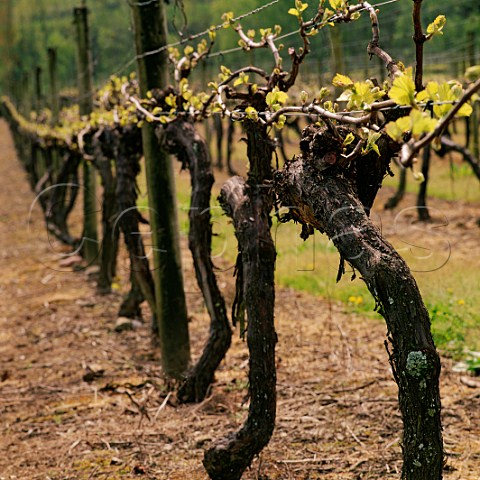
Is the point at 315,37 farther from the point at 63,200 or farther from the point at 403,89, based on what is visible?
the point at 403,89

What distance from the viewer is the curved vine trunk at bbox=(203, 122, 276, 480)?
146 inches

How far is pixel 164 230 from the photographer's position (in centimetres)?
572

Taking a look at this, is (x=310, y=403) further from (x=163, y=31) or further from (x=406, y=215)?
(x=406, y=215)

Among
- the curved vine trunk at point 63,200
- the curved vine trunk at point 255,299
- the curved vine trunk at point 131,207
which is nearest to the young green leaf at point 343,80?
the curved vine trunk at point 255,299

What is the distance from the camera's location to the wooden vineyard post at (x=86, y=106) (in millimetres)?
9883

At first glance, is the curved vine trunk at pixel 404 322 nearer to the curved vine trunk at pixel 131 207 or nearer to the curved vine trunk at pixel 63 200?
the curved vine trunk at pixel 131 207

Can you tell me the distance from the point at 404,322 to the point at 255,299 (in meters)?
1.45

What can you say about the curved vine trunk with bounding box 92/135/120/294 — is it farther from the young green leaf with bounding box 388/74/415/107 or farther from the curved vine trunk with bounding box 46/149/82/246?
the young green leaf with bounding box 388/74/415/107

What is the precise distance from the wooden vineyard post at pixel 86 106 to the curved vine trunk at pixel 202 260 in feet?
15.1

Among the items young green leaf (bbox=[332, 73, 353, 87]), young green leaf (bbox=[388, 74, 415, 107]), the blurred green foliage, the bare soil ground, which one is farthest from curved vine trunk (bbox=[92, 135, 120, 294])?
young green leaf (bbox=[388, 74, 415, 107])

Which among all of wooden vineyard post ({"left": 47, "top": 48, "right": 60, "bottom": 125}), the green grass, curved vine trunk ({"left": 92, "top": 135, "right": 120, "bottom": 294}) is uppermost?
wooden vineyard post ({"left": 47, "top": 48, "right": 60, "bottom": 125})

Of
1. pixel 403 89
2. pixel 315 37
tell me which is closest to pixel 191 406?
pixel 403 89

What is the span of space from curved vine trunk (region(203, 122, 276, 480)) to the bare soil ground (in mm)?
324

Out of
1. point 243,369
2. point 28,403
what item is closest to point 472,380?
point 243,369
